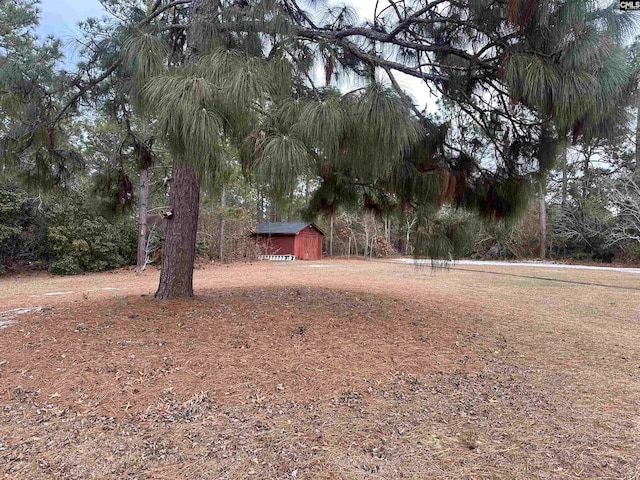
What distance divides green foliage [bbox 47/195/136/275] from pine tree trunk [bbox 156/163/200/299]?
932cm

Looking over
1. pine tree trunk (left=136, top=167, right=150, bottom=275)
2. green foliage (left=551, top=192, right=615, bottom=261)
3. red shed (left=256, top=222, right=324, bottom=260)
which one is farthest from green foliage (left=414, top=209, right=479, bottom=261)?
green foliage (left=551, top=192, right=615, bottom=261)

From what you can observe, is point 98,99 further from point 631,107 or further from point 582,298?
point 582,298

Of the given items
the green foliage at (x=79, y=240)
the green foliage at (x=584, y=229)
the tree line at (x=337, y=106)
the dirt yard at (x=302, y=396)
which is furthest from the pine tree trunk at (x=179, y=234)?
the green foliage at (x=584, y=229)

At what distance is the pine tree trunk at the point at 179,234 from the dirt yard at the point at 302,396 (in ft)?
0.96

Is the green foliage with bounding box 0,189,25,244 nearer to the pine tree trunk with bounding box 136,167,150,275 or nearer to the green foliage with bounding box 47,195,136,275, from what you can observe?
the green foliage with bounding box 47,195,136,275

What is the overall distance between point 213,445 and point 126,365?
1.19 metres

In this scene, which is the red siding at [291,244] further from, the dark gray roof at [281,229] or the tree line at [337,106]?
the tree line at [337,106]

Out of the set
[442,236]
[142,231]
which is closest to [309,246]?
[142,231]

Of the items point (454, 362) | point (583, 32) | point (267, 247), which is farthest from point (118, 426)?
point (267, 247)

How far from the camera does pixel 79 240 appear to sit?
42.4 ft

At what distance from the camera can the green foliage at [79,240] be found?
503 inches

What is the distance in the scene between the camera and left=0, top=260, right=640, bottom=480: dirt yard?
1.83 metres

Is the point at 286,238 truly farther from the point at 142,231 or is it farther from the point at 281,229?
the point at 142,231

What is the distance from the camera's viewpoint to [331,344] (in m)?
3.44
